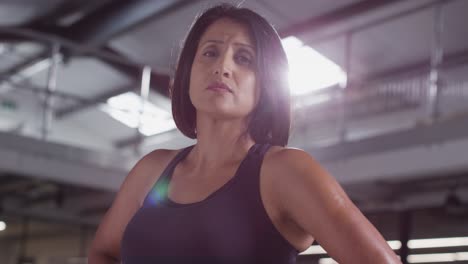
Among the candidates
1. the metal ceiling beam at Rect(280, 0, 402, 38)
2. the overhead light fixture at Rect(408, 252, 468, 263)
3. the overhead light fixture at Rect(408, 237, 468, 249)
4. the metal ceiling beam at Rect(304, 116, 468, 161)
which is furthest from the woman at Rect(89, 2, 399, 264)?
the metal ceiling beam at Rect(280, 0, 402, 38)

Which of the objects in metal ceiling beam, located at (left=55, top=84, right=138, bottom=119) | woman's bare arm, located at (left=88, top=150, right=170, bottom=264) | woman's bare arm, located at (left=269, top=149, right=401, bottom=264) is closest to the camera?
woman's bare arm, located at (left=269, top=149, right=401, bottom=264)

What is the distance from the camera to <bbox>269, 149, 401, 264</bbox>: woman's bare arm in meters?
0.65

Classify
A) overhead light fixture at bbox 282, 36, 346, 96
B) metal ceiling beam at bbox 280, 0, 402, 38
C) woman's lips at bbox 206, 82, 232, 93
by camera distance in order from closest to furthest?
woman's lips at bbox 206, 82, 232, 93 < metal ceiling beam at bbox 280, 0, 402, 38 < overhead light fixture at bbox 282, 36, 346, 96

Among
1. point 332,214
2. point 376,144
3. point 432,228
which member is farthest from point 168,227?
point 432,228

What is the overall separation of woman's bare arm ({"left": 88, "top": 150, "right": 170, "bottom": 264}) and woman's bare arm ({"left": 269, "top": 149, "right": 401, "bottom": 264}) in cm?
25

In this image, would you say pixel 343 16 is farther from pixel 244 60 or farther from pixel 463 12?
pixel 244 60

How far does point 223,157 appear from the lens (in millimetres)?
825

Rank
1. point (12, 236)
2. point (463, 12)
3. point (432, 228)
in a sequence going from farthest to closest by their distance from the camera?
point (12, 236), point (463, 12), point (432, 228)

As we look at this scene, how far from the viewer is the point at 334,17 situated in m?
6.54

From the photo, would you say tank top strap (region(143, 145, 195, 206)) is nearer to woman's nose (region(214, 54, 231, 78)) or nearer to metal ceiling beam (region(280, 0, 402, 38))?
woman's nose (region(214, 54, 231, 78))

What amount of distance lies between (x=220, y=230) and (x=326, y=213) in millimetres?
124

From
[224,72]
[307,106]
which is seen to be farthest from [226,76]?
[307,106]

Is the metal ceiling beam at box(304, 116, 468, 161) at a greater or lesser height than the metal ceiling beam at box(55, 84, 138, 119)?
lesser

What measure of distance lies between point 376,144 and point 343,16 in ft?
8.14
